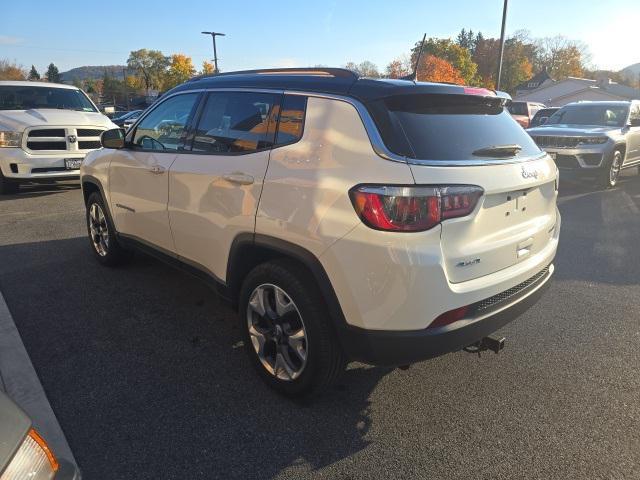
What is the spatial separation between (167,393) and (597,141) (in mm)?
9799

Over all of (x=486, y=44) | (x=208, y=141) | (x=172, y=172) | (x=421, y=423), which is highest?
(x=486, y=44)

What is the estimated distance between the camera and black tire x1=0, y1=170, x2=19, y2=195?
868 cm

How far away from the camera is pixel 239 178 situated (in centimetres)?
285

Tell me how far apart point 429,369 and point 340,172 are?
1.53 metres

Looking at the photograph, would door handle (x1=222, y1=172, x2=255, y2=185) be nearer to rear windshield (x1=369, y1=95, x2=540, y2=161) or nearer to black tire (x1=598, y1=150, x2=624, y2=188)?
rear windshield (x1=369, y1=95, x2=540, y2=161)

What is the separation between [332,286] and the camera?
2367 mm

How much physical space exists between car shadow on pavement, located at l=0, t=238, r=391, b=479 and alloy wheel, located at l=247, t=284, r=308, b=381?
0.20 metres

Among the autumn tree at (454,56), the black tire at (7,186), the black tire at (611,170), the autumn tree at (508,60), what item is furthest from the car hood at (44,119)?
the autumn tree at (508,60)

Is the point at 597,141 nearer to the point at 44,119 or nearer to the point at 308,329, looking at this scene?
the point at 308,329

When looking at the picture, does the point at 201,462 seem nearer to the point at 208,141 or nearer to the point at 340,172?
the point at 340,172

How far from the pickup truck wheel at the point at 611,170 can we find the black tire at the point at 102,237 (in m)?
9.17

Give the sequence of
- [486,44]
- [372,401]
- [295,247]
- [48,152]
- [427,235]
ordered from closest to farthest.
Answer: [427,235]
[295,247]
[372,401]
[48,152]
[486,44]

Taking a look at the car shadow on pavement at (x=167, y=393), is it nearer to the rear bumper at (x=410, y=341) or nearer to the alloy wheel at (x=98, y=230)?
the rear bumper at (x=410, y=341)

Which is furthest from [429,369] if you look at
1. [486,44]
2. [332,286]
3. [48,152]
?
[486,44]
